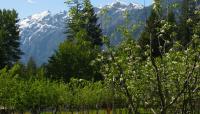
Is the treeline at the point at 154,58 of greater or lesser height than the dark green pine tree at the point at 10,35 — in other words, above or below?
below

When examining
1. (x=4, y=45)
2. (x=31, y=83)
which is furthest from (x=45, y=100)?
(x=4, y=45)

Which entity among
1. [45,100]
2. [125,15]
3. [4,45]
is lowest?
[45,100]

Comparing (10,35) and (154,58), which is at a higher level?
(10,35)

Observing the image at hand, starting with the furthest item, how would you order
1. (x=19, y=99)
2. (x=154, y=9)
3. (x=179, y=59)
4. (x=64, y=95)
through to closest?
(x=64, y=95)
(x=19, y=99)
(x=179, y=59)
(x=154, y=9)

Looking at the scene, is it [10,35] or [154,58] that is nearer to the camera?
[154,58]

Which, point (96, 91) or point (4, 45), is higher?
point (4, 45)

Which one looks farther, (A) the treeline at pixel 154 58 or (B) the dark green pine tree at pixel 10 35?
(B) the dark green pine tree at pixel 10 35

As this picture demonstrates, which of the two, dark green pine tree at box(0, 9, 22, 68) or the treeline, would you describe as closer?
the treeline

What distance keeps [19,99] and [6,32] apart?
53.5 metres

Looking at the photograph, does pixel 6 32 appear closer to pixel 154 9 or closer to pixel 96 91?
pixel 96 91

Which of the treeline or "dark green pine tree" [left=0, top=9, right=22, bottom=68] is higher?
"dark green pine tree" [left=0, top=9, right=22, bottom=68]

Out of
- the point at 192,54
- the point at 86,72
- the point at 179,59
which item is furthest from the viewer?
the point at 86,72

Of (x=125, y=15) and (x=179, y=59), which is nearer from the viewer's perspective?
(x=125, y=15)

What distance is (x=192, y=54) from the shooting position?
1088cm
